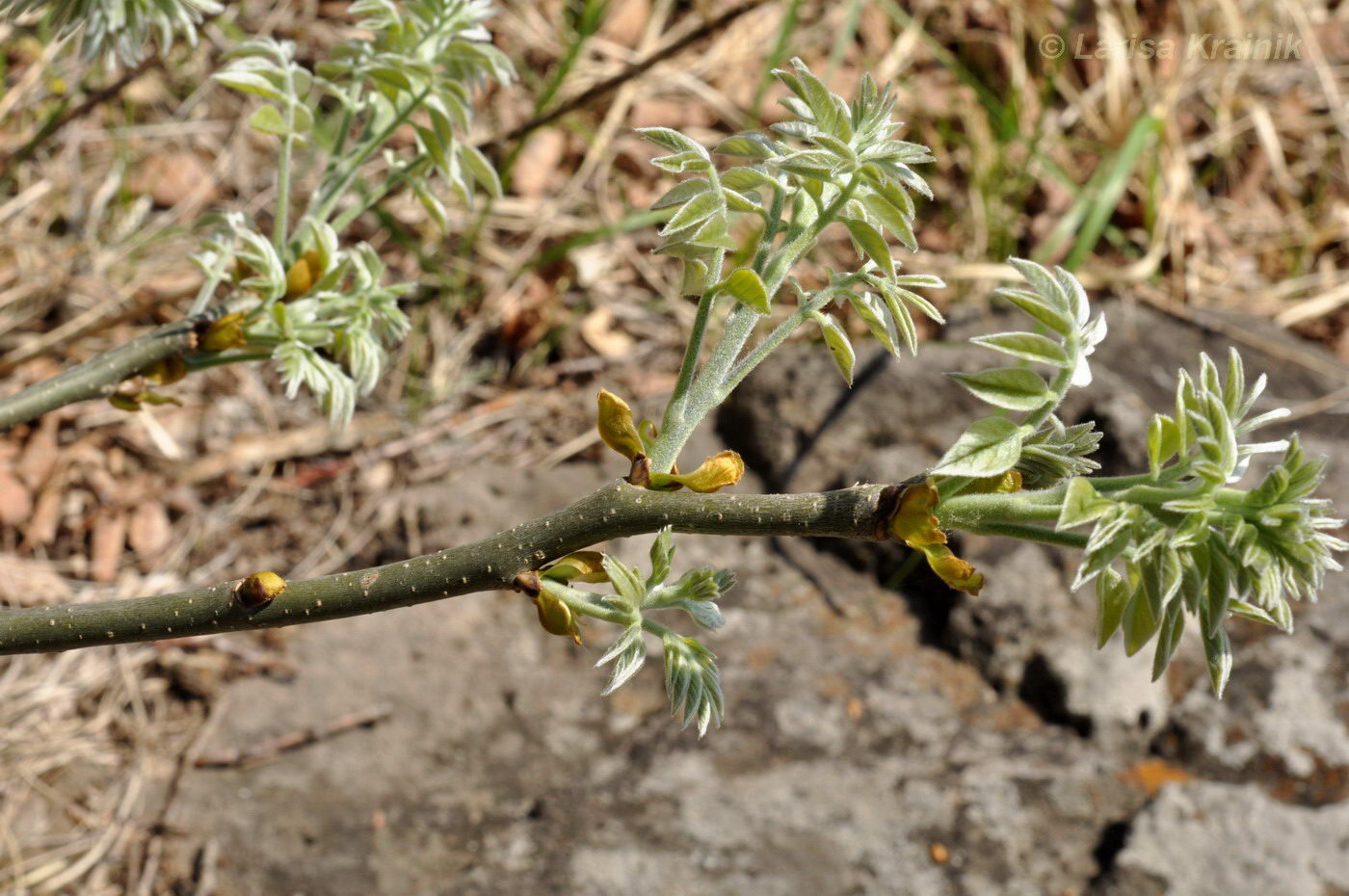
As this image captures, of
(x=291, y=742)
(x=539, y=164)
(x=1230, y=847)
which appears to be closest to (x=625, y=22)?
(x=539, y=164)

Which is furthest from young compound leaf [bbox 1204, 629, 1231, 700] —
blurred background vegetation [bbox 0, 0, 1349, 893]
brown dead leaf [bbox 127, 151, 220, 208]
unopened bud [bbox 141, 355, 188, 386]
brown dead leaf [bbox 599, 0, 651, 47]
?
brown dead leaf [bbox 599, 0, 651, 47]

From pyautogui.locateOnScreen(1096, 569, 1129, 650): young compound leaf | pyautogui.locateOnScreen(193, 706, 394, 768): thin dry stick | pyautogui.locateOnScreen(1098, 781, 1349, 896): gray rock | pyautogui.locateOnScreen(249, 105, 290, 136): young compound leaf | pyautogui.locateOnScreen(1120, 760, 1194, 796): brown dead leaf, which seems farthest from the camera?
pyautogui.locateOnScreen(193, 706, 394, 768): thin dry stick

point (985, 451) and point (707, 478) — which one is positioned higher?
point (985, 451)

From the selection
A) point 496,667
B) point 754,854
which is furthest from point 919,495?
point 496,667

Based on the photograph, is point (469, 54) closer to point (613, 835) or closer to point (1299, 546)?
point (1299, 546)

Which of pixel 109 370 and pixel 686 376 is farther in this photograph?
pixel 109 370

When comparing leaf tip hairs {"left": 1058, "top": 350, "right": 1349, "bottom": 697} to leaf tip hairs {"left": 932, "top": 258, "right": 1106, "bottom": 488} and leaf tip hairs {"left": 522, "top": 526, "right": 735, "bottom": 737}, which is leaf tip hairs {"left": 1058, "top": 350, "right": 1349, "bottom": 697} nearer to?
leaf tip hairs {"left": 932, "top": 258, "right": 1106, "bottom": 488}

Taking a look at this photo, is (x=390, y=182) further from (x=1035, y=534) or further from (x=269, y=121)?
(x=1035, y=534)
